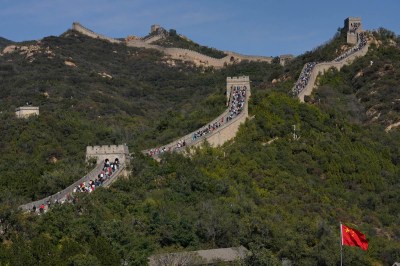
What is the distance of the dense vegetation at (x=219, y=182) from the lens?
40281mm

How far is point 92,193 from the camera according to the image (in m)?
44.7

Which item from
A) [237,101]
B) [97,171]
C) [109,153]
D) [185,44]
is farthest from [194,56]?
[97,171]

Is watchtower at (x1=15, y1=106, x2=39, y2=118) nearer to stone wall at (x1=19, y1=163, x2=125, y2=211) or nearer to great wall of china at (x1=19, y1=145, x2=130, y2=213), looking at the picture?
great wall of china at (x1=19, y1=145, x2=130, y2=213)

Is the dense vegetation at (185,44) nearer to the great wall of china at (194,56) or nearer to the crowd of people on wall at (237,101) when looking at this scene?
the great wall of china at (194,56)

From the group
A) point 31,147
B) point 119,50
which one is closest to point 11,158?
point 31,147

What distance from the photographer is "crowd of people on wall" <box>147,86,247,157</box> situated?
185ft

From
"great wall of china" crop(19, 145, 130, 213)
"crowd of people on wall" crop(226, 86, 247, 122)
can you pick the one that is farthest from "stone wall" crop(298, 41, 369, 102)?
"great wall of china" crop(19, 145, 130, 213)

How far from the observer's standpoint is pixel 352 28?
9200cm

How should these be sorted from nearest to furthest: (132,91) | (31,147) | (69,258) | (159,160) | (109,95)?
(69,258), (159,160), (31,147), (109,95), (132,91)

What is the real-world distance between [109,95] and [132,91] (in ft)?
27.6

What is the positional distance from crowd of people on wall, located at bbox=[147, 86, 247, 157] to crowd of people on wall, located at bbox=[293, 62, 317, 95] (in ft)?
28.2

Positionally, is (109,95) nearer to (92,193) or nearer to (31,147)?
(31,147)

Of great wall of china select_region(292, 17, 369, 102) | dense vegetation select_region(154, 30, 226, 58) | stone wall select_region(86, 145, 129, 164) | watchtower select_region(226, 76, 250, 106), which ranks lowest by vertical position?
stone wall select_region(86, 145, 129, 164)

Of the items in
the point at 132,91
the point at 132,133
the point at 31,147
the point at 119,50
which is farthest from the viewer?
the point at 119,50
